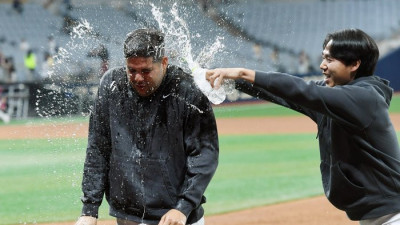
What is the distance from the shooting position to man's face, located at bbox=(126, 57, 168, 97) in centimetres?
356

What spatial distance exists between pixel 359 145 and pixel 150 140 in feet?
3.63

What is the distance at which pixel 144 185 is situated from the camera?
3.70 meters

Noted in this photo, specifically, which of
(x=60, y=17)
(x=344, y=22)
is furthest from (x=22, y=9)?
(x=344, y=22)

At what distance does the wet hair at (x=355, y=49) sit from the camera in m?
3.67

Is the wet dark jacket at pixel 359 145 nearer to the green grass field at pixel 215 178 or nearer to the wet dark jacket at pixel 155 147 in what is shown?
the wet dark jacket at pixel 155 147

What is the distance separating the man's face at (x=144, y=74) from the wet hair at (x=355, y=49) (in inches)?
37.2

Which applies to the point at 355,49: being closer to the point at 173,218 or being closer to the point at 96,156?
the point at 173,218

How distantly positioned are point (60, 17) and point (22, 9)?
10.3ft

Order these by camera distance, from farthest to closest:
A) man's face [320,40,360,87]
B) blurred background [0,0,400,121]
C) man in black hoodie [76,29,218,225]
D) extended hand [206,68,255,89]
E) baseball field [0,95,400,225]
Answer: blurred background [0,0,400,121]
baseball field [0,95,400,225]
man's face [320,40,360,87]
man in black hoodie [76,29,218,225]
extended hand [206,68,255,89]

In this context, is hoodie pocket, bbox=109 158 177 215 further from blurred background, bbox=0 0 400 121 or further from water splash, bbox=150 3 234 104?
blurred background, bbox=0 0 400 121

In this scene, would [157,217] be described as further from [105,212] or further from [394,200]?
[105,212]

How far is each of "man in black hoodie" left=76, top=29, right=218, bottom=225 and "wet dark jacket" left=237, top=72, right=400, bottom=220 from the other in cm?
41

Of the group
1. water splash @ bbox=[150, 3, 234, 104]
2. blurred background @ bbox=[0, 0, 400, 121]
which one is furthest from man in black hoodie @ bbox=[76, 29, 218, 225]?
blurred background @ bbox=[0, 0, 400, 121]

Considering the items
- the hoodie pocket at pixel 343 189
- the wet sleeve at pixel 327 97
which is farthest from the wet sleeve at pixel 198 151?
the hoodie pocket at pixel 343 189
